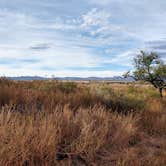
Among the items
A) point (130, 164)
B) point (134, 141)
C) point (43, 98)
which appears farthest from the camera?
point (43, 98)

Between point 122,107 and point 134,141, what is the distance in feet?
13.1

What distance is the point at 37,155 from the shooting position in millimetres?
4715

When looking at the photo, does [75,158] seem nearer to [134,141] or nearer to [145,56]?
[134,141]

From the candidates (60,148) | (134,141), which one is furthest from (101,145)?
(134,141)

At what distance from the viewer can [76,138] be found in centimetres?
602

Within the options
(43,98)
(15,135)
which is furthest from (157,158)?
(43,98)

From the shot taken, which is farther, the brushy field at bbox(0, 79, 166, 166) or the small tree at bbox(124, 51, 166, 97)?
the small tree at bbox(124, 51, 166, 97)

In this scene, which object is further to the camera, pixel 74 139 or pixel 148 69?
pixel 148 69

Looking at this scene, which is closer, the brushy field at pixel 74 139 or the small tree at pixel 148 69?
the brushy field at pixel 74 139

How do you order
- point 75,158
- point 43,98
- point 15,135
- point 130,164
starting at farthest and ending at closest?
point 43,98 < point 75,158 < point 130,164 < point 15,135

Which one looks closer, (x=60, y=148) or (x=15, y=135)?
(x=15, y=135)

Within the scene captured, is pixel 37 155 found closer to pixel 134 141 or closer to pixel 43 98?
pixel 134 141

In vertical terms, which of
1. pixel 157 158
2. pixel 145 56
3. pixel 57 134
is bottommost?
pixel 157 158

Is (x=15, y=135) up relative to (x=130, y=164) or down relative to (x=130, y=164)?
up
